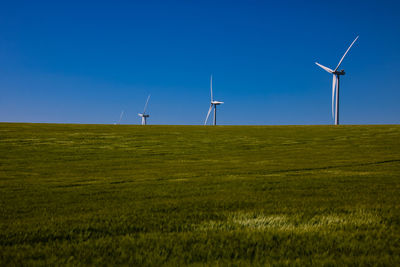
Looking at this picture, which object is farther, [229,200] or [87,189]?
[87,189]

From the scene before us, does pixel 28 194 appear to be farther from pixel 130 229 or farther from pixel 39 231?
pixel 130 229

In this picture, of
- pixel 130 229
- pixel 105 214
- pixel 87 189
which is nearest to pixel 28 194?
pixel 87 189

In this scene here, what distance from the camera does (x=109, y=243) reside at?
4.29m

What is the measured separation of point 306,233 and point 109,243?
10.2ft

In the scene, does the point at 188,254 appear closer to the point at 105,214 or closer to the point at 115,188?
the point at 105,214

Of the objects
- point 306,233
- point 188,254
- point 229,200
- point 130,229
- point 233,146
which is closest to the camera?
point 188,254

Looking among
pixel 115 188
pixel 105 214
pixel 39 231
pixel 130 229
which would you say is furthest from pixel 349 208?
pixel 115 188

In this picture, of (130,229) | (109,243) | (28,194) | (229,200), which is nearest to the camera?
(109,243)

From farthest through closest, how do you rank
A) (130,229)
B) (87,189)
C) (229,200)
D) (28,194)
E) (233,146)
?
1. (233,146)
2. (87,189)
3. (28,194)
4. (229,200)
5. (130,229)

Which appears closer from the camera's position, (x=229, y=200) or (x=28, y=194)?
(x=229, y=200)

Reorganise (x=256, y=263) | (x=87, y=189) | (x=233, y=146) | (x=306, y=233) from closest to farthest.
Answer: (x=256, y=263) → (x=306, y=233) → (x=87, y=189) → (x=233, y=146)

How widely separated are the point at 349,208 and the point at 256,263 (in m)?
3.43

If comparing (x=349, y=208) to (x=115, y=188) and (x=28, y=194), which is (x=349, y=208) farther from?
(x=28, y=194)

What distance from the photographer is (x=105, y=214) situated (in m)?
5.87
